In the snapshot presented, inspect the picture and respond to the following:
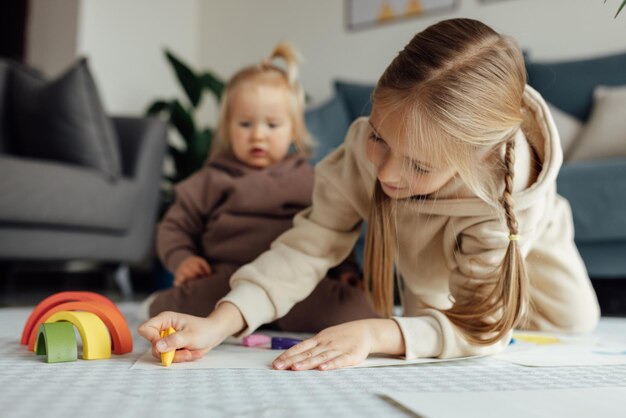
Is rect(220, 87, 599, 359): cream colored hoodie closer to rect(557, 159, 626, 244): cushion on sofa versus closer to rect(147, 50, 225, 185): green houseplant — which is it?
rect(557, 159, 626, 244): cushion on sofa

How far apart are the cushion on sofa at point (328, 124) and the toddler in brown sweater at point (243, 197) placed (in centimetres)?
67

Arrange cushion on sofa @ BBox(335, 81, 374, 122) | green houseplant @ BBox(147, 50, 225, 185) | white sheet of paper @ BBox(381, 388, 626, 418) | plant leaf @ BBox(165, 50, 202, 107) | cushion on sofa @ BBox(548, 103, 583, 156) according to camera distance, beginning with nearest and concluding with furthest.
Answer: white sheet of paper @ BBox(381, 388, 626, 418), cushion on sofa @ BBox(548, 103, 583, 156), cushion on sofa @ BBox(335, 81, 374, 122), green houseplant @ BBox(147, 50, 225, 185), plant leaf @ BBox(165, 50, 202, 107)

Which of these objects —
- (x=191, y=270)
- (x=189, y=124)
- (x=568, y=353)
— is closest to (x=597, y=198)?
(x=568, y=353)

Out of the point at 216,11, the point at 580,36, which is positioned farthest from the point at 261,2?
the point at 580,36

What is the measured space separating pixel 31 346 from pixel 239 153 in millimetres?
610

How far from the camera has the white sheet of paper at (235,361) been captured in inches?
29.2

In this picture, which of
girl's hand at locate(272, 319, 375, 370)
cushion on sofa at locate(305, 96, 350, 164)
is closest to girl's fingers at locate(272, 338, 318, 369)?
girl's hand at locate(272, 319, 375, 370)

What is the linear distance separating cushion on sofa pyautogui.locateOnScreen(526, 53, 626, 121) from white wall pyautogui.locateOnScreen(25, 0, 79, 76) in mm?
2156

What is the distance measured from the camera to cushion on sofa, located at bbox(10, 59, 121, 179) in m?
2.17

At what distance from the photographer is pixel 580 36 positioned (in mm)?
2516

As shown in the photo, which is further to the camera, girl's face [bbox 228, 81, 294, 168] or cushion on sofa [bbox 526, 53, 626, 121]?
cushion on sofa [bbox 526, 53, 626, 121]

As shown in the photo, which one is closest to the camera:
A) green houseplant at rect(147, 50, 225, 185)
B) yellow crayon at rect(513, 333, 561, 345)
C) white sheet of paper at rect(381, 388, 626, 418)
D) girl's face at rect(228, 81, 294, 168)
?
white sheet of paper at rect(381, 388, 626, 418)

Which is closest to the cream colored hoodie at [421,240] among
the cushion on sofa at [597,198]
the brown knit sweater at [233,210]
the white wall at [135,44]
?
the brown knit sweater at [233,210]

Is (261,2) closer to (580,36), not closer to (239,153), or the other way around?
(580,36)
